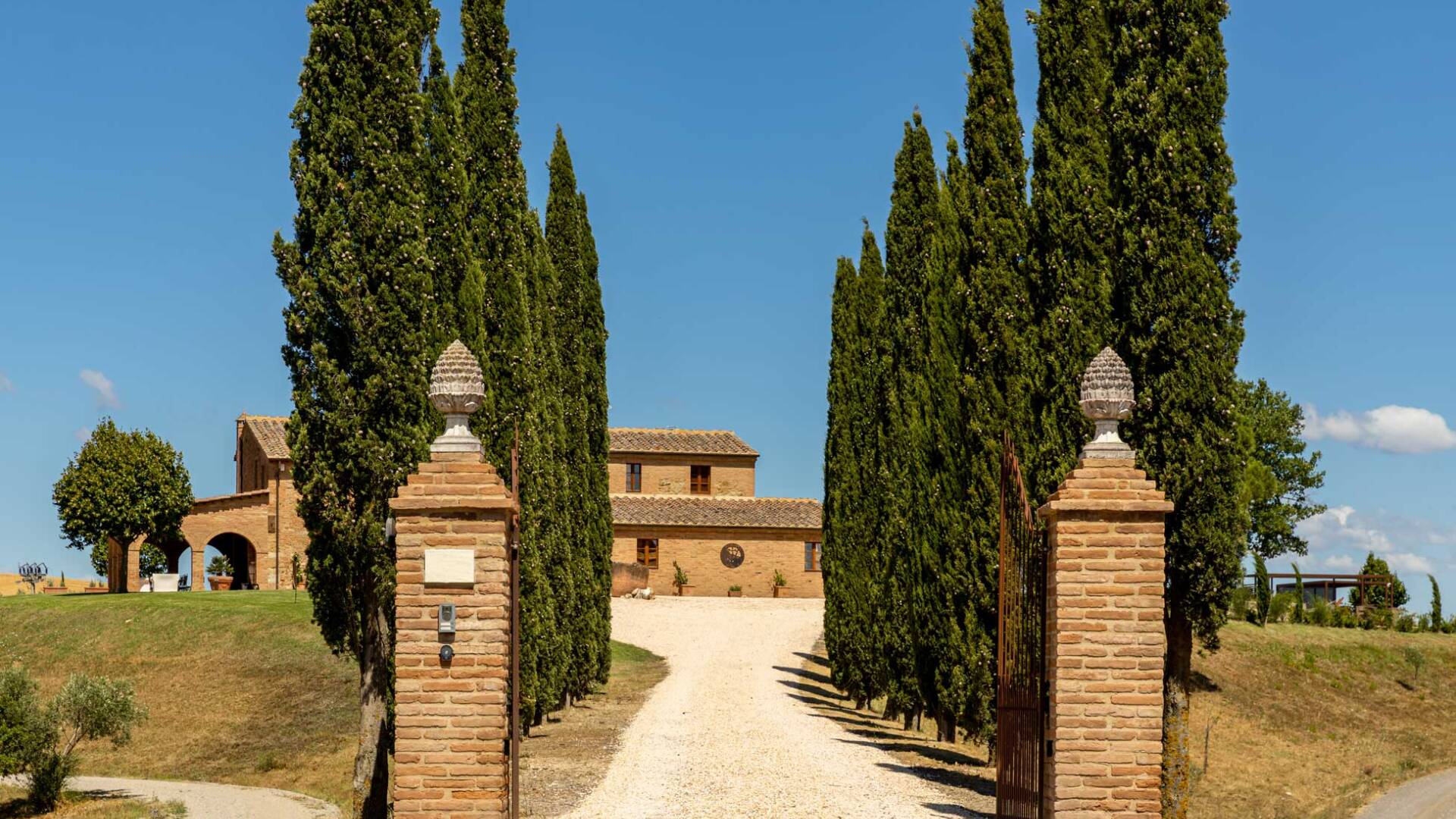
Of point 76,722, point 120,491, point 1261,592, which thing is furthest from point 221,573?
point 1261,592

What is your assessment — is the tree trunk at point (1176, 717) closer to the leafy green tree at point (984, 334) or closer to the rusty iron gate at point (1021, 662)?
the rusty iron gate at point (1021, 662)

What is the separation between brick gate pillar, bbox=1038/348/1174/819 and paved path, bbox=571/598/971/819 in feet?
13.0

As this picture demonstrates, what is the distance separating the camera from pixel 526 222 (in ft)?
76.4

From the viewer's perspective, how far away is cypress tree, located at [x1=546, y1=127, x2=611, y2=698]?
26641 millimetres

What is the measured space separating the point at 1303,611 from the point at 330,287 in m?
38.4

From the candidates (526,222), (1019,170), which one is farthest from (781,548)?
(1019,170)

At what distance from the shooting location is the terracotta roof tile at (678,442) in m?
57.8

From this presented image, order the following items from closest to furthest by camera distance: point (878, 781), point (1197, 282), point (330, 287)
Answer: point (1197, 282)
point (330, 287)
point (878, 781)

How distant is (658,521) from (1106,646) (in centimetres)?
4343

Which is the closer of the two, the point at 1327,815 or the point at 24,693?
the point at 1327,815

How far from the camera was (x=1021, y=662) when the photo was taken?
37.6 feet

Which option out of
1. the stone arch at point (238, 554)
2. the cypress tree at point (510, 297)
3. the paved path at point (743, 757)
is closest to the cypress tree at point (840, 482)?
the paved path at point (743, 757)

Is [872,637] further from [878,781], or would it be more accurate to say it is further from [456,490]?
[456,490]

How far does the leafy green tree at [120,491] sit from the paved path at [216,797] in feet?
56.6
